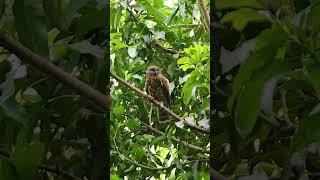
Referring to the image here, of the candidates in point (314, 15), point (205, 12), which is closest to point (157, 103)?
point (205, 12)

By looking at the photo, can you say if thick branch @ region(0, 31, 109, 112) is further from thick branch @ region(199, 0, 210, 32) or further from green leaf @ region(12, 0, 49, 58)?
thick branch @ region(199, 0, 210, 32)

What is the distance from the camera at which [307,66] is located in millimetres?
1270

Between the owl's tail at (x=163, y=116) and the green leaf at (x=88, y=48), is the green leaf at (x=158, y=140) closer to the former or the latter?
the owl's tail at (x=163, y=116)

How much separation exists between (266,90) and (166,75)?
603 mm

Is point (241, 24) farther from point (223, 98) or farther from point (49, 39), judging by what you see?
point (49, 39)

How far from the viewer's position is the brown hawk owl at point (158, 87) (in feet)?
5.92

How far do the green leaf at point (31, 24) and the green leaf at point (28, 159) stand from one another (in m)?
0.27

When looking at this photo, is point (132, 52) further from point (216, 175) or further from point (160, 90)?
point (216, 175)

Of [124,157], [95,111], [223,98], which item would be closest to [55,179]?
[95,111]

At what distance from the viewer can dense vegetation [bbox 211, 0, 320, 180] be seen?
127 cm

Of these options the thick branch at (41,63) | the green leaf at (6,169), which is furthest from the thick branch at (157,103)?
the green leaf at (6,169)

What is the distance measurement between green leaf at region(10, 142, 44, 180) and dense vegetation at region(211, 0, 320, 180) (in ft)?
1.68

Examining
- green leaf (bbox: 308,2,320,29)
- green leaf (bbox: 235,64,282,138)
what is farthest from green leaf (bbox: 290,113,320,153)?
green leaf (bbox: 308,2,320,29)

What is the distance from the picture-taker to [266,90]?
1316 mm
